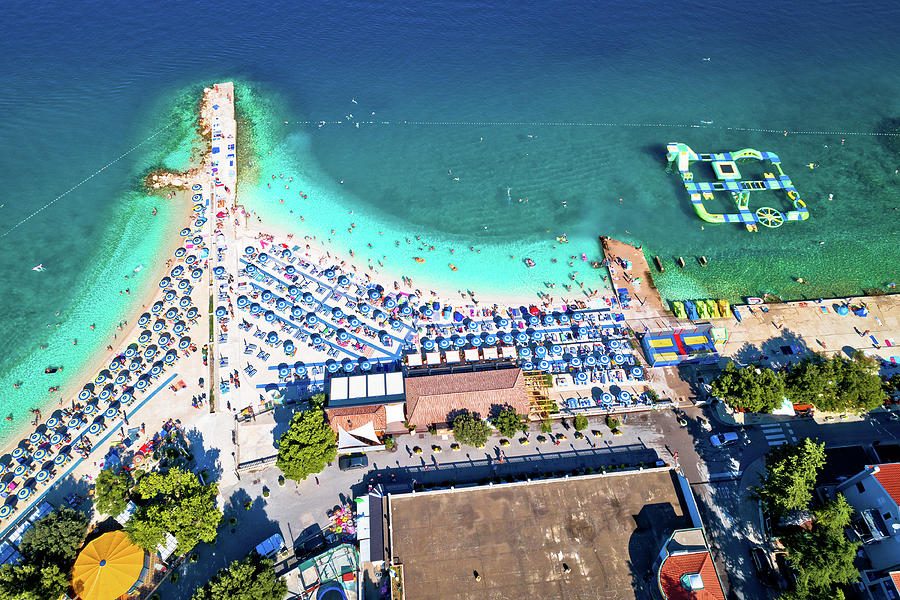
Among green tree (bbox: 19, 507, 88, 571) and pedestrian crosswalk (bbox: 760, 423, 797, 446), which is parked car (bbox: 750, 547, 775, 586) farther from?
green tree (bbox: 19, 507, 88, 571)

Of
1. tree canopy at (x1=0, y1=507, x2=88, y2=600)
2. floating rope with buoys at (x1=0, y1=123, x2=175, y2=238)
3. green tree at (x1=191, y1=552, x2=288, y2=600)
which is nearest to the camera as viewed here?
green tree at (x1=191, y1=552, x2=288, y2=600)

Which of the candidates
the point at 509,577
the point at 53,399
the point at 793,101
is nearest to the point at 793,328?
the point at 509,577

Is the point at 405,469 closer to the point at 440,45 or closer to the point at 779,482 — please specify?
the point at 779,482

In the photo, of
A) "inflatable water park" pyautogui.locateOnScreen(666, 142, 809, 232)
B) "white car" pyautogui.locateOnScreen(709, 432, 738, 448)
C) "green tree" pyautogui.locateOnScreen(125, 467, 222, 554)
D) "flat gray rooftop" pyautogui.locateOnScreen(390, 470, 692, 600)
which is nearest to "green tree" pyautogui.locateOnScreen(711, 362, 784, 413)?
"white car" pyautogui.locateOnScreen(709, 432, 738, 448)

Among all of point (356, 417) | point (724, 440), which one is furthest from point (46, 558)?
point (724, 440)

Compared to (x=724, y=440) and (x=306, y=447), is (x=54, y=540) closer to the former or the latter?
(x=306, y=447)
